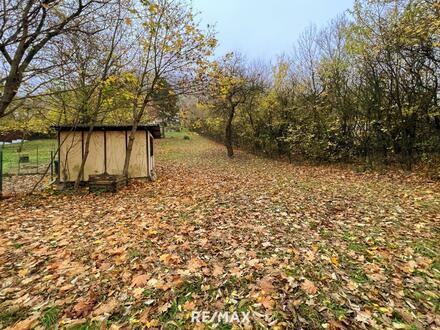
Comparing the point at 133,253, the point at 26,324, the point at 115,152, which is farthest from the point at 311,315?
the point at 115,152

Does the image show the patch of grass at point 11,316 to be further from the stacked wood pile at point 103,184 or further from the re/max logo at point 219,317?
the stacked wood pile at point 103,184

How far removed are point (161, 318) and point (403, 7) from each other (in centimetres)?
1172

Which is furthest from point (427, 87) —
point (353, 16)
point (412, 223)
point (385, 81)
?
point (412, 223)

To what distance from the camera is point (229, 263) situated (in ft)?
11.4

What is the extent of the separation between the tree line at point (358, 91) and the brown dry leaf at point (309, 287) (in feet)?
25.7

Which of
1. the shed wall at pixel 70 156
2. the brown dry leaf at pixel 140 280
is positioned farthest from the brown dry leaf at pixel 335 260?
the shed wall at pixel 70 156

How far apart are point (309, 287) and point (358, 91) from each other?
1121 centimetres

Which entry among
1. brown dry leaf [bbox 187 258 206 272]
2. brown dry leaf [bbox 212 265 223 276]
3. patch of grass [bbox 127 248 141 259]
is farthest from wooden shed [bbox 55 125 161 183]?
brown dry leaf [bbox 212 265 223 276]

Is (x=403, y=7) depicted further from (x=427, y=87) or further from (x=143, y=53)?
(x=143, y=53)

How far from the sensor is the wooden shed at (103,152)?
10.3 meters

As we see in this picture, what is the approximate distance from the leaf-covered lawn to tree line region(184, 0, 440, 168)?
4.76 metres

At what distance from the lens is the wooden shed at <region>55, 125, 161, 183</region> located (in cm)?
1027

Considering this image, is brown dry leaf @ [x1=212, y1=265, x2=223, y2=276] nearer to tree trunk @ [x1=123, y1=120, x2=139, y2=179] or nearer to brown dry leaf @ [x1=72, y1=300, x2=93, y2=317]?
brown dry leaf @ [x1=72, y1=300, x2=93, y2=317]

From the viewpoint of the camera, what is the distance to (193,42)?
9.23 meters
